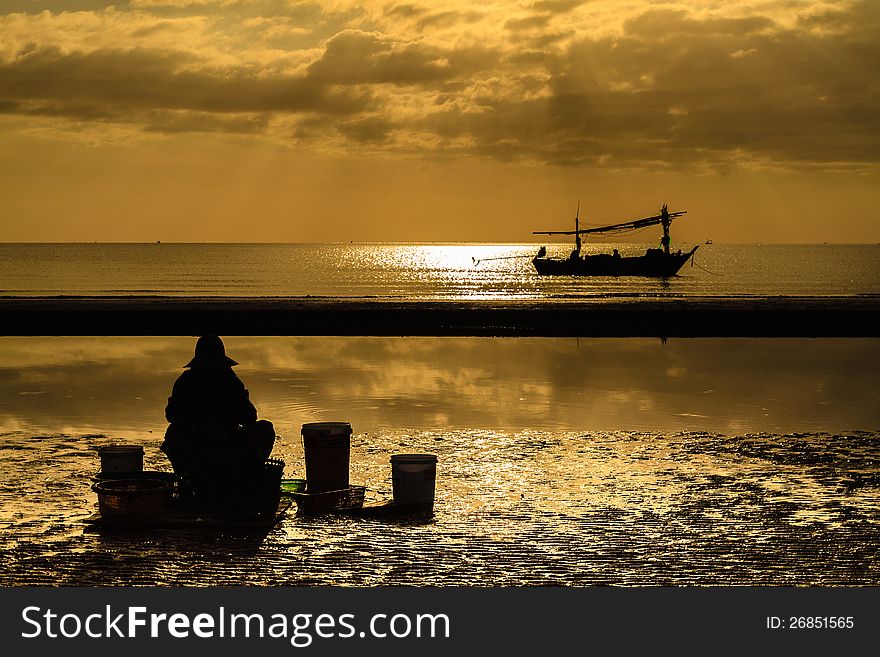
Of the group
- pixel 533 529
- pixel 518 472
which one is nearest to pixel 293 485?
pixel 518 472

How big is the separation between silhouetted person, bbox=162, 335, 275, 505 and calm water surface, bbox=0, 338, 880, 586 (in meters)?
0.53

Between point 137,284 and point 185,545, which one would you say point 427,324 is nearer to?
point 185,545

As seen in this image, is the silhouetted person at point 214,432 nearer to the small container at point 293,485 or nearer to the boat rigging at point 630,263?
the small container at point 293,485

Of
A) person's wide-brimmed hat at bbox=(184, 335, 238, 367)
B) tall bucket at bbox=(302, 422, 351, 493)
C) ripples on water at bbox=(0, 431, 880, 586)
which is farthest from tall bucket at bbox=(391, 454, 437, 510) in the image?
person's wide-brimmed hat at bbox=(184, 335, 238, 367)

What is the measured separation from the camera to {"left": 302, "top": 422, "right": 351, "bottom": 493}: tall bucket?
32.8ft

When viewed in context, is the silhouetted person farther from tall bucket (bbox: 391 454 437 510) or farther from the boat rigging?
the boat rigging

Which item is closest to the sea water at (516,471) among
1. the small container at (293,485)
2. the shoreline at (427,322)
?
the small container at (293,485)

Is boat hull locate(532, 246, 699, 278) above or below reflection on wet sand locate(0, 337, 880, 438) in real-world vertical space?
above

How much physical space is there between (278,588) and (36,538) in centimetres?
238

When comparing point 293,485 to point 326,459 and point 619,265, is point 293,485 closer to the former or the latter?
point 326,459

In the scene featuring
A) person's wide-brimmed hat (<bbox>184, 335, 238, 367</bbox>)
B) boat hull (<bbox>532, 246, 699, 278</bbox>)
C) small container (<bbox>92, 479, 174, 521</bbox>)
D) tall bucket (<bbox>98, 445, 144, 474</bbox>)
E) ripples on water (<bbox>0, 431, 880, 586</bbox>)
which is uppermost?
boat hull (<bbox>532, 246, 699, 278</bbox>)

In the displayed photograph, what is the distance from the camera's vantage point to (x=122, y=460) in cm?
975

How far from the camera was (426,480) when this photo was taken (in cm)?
955

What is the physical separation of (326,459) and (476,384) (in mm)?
9790
